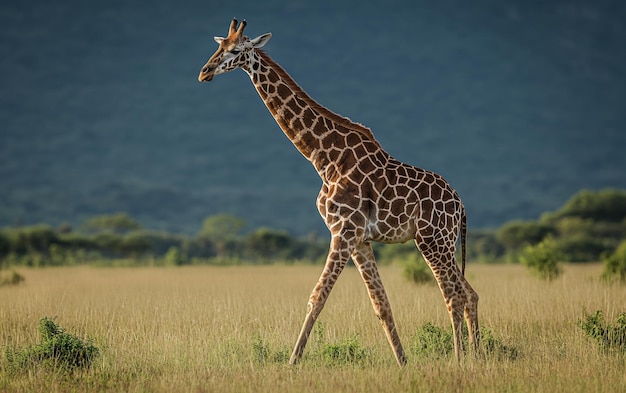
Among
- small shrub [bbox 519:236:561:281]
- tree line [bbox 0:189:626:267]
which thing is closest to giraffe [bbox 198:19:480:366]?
small shrub [bbox 519:236:561:281]

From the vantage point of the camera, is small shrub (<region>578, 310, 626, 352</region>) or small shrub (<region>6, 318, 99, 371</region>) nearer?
small shrub (<region>6, 318, 99, 371</region>)

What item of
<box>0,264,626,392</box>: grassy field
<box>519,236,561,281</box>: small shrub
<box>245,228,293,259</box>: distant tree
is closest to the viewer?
<box>0,264,626,392</box>: grassy field

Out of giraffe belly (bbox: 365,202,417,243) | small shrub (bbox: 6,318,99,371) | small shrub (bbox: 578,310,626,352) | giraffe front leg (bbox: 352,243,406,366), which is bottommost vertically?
small shrub (bbox: 6,318,99,371)

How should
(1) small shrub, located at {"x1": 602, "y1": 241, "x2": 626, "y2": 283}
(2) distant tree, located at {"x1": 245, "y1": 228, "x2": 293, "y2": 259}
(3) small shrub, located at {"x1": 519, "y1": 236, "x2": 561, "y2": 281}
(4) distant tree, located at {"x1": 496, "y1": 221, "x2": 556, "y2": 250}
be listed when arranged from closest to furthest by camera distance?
(1) small shrub, located at {"x1": 602, "y1": 241, "x2": 626, "y2": 283}
(3) small shrub, located at {"x1": 519, "y1": 236, "x2": 561, "y2": 281}
(4) distant tree, located at {"x1": 496, "y1": 221, "x2": 556, "y2": 250}
(2) distant tree, located at {"x1": 245, "y1": 228, "x2": 293, "y2": 259}

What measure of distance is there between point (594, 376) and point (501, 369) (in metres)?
1.07

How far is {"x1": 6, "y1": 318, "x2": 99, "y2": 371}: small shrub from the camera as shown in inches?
390

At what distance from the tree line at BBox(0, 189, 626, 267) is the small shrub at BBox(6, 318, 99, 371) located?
87.9 ft

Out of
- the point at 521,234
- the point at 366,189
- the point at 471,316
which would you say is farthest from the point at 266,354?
the point at 521,234

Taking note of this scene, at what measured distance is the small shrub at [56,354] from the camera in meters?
9.91

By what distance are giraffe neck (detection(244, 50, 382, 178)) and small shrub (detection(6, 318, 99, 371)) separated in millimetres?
3804

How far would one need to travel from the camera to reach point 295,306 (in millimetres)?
16188

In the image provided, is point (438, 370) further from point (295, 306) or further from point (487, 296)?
point (487, 296)

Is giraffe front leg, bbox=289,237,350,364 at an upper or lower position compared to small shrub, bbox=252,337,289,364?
upper

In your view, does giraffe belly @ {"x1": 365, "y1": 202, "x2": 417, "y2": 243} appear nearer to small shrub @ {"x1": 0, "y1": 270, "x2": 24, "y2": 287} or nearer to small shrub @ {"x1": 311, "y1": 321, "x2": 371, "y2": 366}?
small shrub @ {"x1": 311, "y1": 321, "x2": 371, "y2": 366}
